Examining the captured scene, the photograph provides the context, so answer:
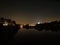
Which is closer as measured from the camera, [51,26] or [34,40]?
[34,40]

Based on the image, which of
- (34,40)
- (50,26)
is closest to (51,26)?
(50,26)

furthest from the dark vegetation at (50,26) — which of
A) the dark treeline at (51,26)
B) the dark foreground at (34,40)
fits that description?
the dark foreground at (34,40)

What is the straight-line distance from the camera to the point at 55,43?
5129 mm

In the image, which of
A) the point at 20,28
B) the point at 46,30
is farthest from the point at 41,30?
the point at 20,28

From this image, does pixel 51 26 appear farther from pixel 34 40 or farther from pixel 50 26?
pixel 34 40

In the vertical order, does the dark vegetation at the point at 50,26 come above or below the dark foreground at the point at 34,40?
above

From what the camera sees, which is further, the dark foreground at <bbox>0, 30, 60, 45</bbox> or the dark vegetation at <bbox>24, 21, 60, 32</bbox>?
the dark vegetation at <bbox>24, 21, 60, 32</bbox>

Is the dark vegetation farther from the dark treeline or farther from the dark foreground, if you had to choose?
the dark foreground

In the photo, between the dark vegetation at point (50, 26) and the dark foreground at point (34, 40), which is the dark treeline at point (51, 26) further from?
the dark foreground at point (34, 40)

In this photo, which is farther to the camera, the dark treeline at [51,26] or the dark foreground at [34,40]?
the dark treeline at [51,26]

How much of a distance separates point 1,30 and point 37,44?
2502 mm

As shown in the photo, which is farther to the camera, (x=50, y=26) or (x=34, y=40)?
(x=50, y=26)

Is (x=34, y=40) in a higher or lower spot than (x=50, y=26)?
lower

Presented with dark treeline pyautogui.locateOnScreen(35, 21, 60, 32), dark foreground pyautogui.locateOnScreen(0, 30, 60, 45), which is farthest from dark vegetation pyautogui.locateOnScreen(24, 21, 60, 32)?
dark foreground pyautogui.locateOnScreen(0, 30, 60, 45)
